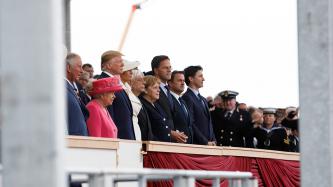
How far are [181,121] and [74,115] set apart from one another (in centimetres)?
320

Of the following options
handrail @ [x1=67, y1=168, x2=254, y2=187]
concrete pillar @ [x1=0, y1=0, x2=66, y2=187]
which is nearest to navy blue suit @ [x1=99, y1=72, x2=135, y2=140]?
handrail @ [x1=67, y1=168, x2=254, y2=187]

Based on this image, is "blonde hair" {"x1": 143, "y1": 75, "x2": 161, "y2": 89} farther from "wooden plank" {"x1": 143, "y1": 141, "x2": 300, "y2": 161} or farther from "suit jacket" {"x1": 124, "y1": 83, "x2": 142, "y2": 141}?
"wooden plank" {"x1": 143, "y1": 141, "x2": 300, "y2": 161}

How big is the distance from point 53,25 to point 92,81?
264 inches

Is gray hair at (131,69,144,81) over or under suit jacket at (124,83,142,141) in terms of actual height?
over

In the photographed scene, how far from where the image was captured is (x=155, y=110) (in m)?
13.2

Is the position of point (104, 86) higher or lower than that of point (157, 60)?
lower

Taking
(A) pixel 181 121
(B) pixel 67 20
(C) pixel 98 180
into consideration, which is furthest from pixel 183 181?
(B) pixel 67 20

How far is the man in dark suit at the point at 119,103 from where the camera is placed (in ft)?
39.2

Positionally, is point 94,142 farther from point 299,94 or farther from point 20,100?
point 20,100

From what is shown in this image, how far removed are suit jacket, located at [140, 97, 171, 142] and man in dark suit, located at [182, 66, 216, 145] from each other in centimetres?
107

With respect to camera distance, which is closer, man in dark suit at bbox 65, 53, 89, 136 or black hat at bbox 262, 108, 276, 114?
man in dark suit at bbox 65, 53, 89, 136

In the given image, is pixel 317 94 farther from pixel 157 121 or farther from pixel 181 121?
pixel 181 121

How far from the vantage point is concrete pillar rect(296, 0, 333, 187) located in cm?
830

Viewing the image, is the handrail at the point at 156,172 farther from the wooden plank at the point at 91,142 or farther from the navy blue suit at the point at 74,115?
the navy blue suit at the point at 74,115
